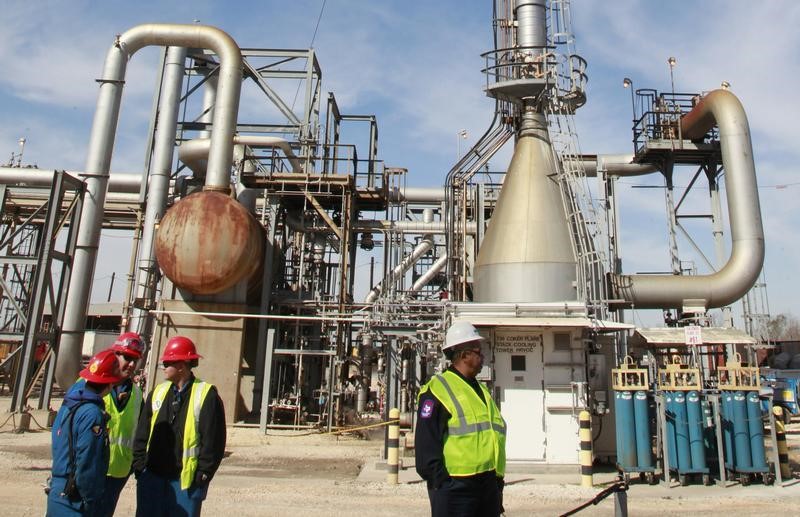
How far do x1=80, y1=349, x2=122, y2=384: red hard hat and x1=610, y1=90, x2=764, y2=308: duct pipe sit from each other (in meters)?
13.5

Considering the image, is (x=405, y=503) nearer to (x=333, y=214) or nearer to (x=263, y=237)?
(x=263, y=237)

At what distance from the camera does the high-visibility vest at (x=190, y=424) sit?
3908mm

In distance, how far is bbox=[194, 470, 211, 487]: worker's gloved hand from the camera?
3.90 meters

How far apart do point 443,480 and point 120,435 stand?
2.56 m

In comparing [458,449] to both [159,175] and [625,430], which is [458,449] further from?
[159,175]

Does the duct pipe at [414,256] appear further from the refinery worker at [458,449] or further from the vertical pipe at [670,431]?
the refinery worker at [458,449]

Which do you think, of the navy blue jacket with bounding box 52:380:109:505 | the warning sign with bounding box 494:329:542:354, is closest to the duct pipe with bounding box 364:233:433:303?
the warning sign with bounding box 494:329:542:354

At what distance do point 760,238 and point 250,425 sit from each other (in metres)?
14.2

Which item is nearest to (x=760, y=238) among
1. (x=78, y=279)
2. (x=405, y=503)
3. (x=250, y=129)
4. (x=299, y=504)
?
(x=405, y=503)

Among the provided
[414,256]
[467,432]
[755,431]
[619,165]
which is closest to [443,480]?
[467,432]

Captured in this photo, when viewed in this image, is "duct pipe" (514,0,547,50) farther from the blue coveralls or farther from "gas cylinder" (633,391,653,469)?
the blue coveralls

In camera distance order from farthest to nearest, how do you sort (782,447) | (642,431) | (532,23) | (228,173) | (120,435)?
(228,173) < (532,23) < (782,447) < (642,431) < (120,435)

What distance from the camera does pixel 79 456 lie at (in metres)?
3.63

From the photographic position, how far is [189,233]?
14.1 metres
